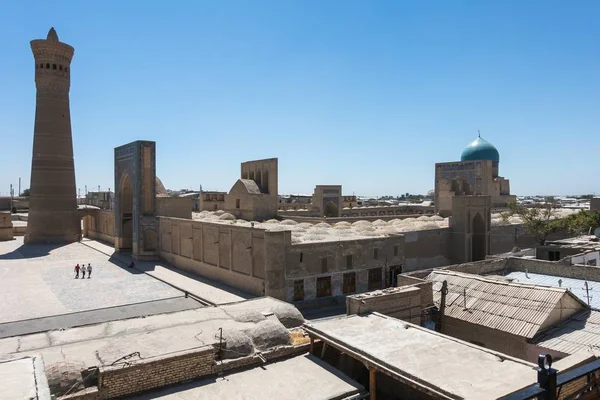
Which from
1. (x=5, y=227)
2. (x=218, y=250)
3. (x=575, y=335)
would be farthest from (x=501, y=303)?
(x=5, y=227)

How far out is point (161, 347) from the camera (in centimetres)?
930

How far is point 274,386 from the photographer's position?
28.5 feet

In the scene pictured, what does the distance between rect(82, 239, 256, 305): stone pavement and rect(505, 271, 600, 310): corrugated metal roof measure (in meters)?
10.9

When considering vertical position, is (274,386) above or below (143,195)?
below

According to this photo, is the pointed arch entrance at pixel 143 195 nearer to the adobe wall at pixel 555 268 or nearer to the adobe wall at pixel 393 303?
the adobe wall at pixel 393 303

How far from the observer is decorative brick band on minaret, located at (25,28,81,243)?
1399 inches

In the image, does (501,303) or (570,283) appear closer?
(501,303)

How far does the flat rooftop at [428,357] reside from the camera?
6.89m

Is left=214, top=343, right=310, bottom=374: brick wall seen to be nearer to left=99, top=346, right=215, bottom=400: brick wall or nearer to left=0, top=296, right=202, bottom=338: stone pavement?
left=99, top=346, right=215, bottom=400: brick wall

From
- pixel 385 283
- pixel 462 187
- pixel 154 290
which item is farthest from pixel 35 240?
pixel 462 187

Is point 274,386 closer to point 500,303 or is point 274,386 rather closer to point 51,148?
point 500,303

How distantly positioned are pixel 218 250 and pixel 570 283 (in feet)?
49.2

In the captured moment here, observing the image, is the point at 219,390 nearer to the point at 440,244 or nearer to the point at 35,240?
the point at 440,244

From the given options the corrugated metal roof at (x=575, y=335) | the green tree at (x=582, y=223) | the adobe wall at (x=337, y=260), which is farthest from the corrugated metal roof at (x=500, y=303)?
the green tree at (x=582, y=223)
